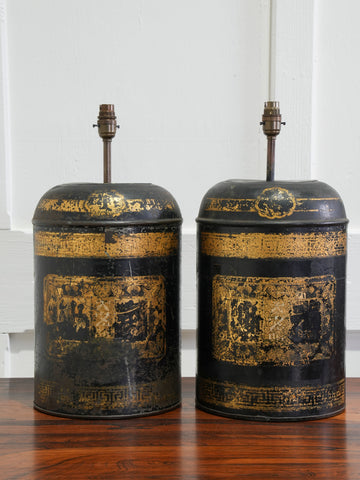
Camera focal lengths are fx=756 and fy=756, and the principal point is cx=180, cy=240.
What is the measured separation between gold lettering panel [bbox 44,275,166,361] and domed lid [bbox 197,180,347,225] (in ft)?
0.56

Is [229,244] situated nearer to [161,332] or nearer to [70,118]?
[161,332]

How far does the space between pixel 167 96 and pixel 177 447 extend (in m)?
1.01

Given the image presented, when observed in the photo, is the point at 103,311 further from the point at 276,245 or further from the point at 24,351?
the point at 24,351

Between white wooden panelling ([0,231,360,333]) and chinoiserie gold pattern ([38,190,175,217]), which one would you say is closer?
chinoiserie gold pattern ([38,190,175,217])

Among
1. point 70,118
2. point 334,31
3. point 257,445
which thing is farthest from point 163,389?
point 334,31

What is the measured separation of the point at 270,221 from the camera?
48.7 inches

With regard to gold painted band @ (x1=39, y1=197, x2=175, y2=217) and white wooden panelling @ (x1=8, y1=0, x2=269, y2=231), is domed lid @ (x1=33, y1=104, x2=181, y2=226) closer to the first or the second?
gold painted band @ (x1=39, y1=197, x2=175, y2=217)

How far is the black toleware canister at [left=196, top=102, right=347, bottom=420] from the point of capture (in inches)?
49.1

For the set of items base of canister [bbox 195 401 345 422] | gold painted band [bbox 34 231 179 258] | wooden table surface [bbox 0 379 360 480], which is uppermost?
gold painted band [bbox 34 231 179 258]

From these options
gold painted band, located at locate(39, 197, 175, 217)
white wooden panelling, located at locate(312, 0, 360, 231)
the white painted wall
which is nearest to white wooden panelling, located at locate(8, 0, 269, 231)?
the white painted wall

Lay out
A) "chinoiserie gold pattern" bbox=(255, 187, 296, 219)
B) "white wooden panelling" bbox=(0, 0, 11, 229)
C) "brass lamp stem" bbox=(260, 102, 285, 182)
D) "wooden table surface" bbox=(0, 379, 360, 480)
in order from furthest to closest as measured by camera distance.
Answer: "white wooden panelling" bbox=(0, 0, 11, 229)
"brass lamp stem" bbox=(260, 102, 285, 182)
"chinoiserie gold pattern" bbox=(255, 187, 296, 219)
"wooden table surface" bbox=(0, 379, 360, 480)

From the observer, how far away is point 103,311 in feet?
4.13

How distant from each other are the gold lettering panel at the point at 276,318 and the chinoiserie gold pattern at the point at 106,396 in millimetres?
148

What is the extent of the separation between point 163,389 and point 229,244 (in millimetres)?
286
